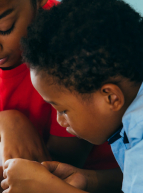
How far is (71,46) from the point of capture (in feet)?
1.58

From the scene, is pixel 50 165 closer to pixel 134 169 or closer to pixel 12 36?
pixel 134 169

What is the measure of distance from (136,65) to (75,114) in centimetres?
17

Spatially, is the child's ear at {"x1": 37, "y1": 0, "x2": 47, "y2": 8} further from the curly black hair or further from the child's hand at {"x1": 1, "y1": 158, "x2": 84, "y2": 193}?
the child's hand at {"x1": 1, "y1": 158, "x2": 84, "y2": 193}

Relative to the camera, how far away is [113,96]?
1.74 feet

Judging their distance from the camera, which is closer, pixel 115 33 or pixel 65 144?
pixel 115 33

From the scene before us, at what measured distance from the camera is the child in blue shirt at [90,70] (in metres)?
0.48

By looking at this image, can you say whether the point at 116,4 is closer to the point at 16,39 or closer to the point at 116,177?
the point at 16,39

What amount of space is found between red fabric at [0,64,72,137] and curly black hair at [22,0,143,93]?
0.22 meters

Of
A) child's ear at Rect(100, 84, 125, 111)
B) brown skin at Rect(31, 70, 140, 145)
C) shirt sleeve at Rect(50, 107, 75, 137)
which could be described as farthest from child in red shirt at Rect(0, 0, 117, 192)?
child's ear at Rect(100, 84, 125, 111)

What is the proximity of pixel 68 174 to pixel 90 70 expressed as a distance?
11.7 inches

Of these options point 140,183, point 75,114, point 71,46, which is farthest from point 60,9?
point 140,183

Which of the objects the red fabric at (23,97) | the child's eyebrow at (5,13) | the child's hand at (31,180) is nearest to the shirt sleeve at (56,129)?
the red fabric at (23,97)

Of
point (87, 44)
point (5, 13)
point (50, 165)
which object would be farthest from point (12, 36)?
point (50, 165)

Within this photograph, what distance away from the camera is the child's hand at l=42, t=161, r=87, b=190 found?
0.61 metres
